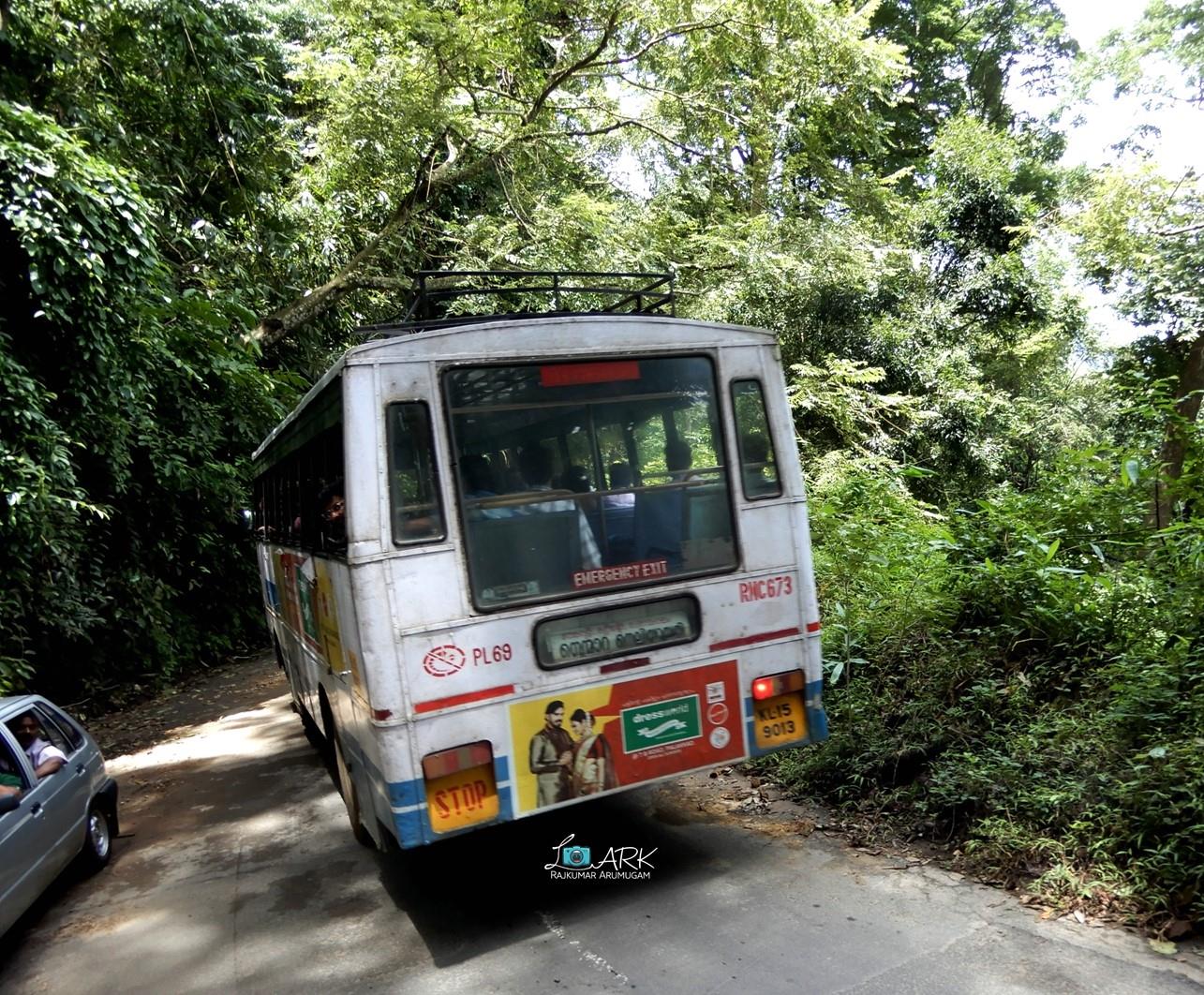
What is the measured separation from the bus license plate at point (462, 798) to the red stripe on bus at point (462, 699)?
1.10 ft

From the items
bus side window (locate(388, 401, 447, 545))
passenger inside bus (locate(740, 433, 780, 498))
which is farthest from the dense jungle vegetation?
bus side window (locate(388, 401, 447, 545))

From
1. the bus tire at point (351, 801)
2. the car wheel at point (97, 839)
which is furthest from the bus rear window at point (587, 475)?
the car wheel at point (97, 839)

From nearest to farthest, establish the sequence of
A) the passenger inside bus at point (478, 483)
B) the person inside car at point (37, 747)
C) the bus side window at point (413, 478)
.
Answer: the bus side window at point (413, 478) < the passenger inside bus at point (478, 483) < the person inside car at point (37, 747)

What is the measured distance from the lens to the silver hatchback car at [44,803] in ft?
15.9

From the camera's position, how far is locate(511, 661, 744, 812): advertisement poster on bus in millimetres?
4441

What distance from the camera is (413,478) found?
430 centimetres

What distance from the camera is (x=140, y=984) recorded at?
4.46 metres

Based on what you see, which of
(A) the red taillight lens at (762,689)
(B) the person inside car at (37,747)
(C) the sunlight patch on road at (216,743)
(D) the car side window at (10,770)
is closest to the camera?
(A) the red taillight lens at (762,689)

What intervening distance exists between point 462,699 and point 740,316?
11876mm

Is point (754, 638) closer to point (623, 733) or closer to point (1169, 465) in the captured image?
point (623, 733)

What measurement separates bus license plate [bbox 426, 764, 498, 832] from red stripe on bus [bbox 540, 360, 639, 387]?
78.5 inches

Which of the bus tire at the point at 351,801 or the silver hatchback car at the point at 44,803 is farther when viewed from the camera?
the bus tire at the point at 351,801

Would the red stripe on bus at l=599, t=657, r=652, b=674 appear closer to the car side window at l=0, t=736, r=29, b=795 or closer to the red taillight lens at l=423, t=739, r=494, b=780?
the red taillight lens at l=423, t=739, r=494, b=780

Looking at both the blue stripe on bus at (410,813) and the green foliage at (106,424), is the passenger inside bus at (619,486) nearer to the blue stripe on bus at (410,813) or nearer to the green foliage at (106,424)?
the blue stripe on bus at (410,813)
